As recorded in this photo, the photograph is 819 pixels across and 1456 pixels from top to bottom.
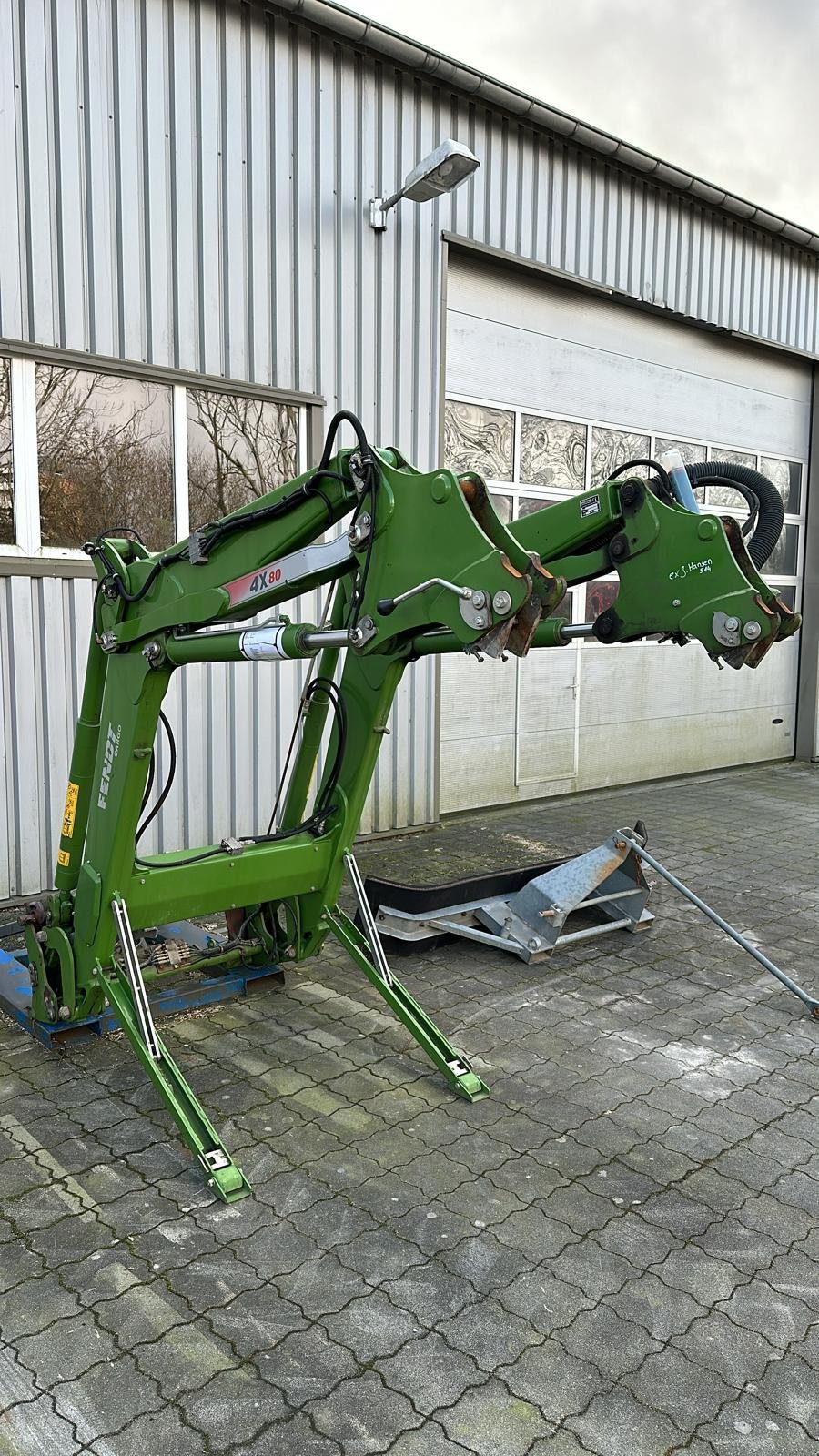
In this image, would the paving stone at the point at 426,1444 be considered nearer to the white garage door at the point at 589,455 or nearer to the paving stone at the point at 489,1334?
the paving stone at the point at 489,1334

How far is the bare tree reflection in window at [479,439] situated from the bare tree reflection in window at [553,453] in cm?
20

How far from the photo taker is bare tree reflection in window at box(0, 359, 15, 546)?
523cm

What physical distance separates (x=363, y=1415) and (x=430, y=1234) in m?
0.66

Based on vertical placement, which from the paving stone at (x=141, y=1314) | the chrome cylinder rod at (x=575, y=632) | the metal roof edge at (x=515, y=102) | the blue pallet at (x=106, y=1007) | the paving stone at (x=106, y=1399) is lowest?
the paving stone at (x=106, y=1399)

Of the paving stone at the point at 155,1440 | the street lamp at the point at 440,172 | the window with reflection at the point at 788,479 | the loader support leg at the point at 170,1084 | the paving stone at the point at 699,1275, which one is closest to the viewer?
the paving stone at the point at 155,1440

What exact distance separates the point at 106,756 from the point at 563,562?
5.90 feet

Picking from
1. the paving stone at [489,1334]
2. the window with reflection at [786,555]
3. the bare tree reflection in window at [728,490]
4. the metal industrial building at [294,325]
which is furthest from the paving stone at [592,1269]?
the window with reflection at [786,555]

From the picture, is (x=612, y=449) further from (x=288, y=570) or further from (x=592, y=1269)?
(x=592, y=1269)

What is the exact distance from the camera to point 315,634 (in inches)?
119

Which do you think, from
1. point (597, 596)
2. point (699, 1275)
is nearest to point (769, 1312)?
point (699, 1275)

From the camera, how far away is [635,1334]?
2.45 m

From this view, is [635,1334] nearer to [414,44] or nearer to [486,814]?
[486,814]

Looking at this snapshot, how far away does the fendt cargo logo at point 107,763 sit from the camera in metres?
3.57

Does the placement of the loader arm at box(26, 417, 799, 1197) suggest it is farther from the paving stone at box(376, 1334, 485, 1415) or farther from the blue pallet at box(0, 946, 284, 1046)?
the paving stone at box(376, 1334, 485, 1415)
